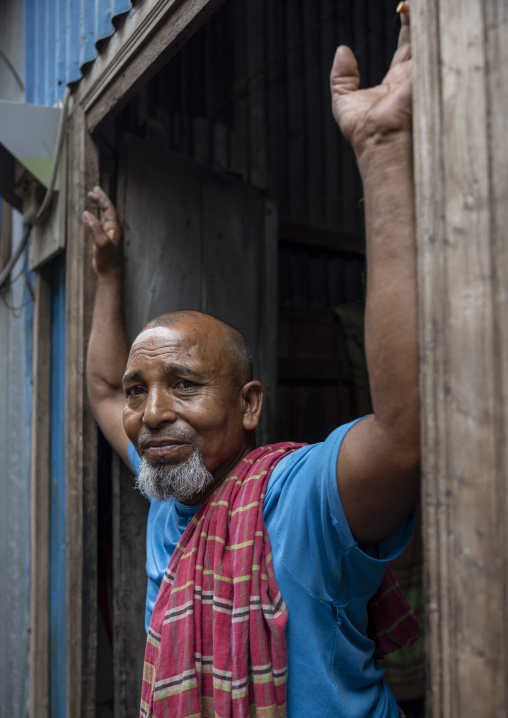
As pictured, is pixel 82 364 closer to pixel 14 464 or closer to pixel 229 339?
pixel 229 339

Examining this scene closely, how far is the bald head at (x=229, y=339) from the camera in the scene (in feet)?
6.19

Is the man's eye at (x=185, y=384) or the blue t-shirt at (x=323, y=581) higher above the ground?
the man's eye at (x=185, y=384)

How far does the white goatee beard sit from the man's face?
18 millimetres

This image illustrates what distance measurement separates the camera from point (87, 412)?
2.59 meters

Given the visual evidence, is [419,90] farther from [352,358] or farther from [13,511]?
[13,511]

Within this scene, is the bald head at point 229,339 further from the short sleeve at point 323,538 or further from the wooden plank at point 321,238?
the wooden plank at point 321,238

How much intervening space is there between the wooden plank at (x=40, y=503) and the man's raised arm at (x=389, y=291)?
2.30 meters

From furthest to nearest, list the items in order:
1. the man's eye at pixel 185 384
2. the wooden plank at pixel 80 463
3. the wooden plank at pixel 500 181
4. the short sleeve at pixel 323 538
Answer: the wooden plank at pixel 80 463, the man's eye at pixel 185 384, the short sleeve at pixel 323 538, the wooden plank at pixel 500 181

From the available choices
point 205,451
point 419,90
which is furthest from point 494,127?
point 205,451

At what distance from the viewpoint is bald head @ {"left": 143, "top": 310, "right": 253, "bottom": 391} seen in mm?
1888

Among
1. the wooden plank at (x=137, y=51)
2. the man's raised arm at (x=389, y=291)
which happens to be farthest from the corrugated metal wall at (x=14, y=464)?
the man's raised arm at (x=389, y=291)

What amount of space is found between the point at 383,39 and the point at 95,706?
474 cm

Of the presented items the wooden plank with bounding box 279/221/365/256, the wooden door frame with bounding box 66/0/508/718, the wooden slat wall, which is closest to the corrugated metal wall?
the wooden slat wall

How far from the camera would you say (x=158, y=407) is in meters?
1.76
